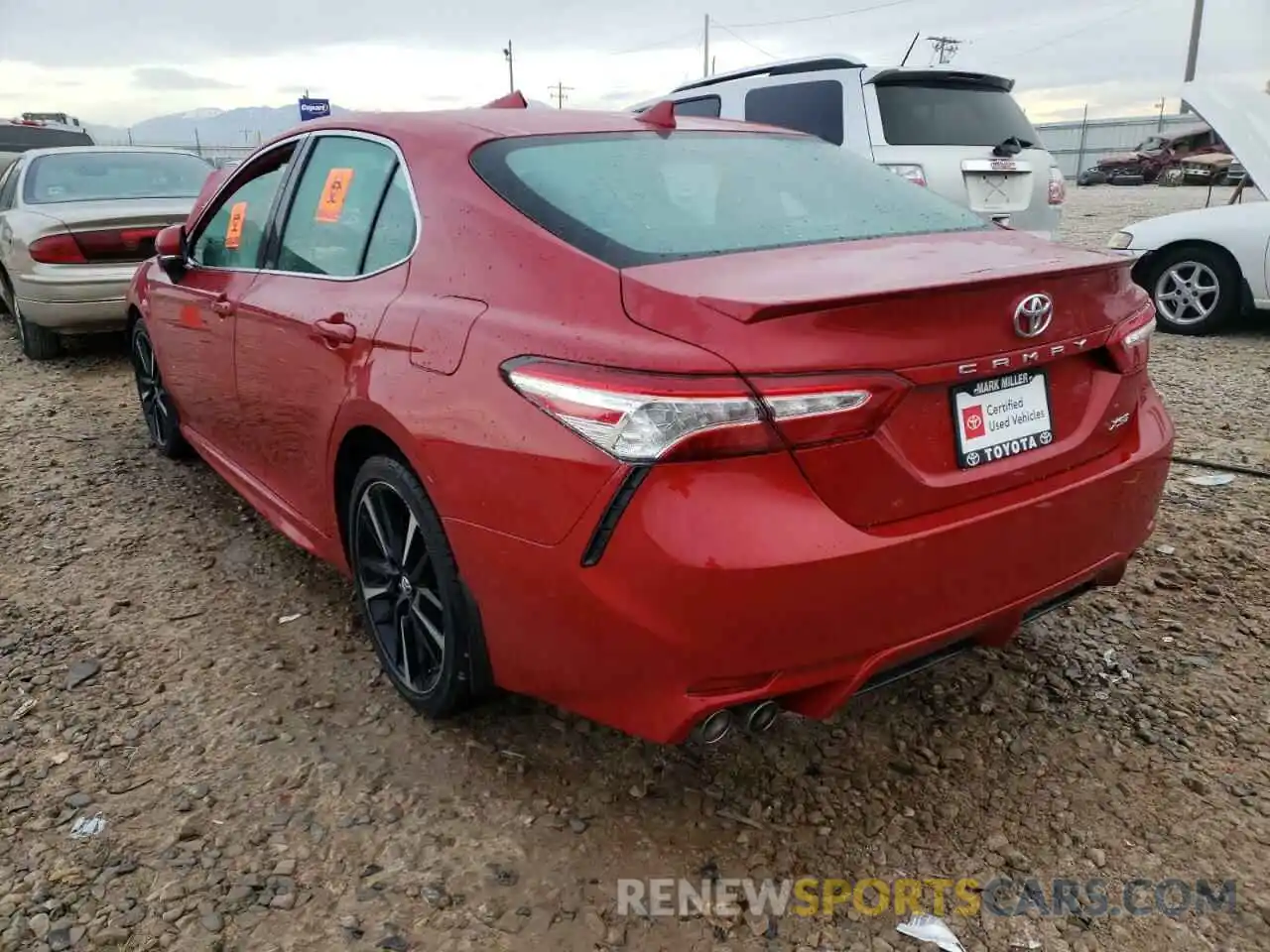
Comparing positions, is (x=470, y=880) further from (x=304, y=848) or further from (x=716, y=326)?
(x=716, y=326)

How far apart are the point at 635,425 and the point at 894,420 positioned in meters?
0.49

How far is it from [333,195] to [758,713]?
1966 millimetres

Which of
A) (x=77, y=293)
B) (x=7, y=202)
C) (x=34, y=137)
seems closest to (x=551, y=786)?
(x=77, y=293)

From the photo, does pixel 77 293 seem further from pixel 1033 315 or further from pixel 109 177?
pixel 1033 315

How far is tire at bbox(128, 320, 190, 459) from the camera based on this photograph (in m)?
4.58

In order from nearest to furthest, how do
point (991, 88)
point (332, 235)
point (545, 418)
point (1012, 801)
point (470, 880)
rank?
point (545, 418)
point (470, 880)
point (1012, 801)
point (332, 235)
point (991, 88)

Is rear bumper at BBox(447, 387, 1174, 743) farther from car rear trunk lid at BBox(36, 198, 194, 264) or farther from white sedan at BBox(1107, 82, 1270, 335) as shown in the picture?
white sedan at BBox(1107, 82, 1270, 335)

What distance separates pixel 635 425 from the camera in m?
1.77

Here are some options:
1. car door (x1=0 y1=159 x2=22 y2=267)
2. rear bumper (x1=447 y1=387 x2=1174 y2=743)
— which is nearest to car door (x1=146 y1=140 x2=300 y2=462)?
rear bumper (x1=447 y1=387 x2=1174 y2=743)

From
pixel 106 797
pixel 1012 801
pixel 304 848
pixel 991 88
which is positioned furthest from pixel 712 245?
pixel 991 88

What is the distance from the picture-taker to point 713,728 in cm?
192

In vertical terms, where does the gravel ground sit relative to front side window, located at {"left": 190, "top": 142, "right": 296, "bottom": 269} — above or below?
below

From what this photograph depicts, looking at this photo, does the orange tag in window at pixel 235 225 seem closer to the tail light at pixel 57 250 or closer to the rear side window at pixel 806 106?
the tail light at pixel 57 250

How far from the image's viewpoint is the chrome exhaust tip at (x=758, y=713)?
1.93 meters
